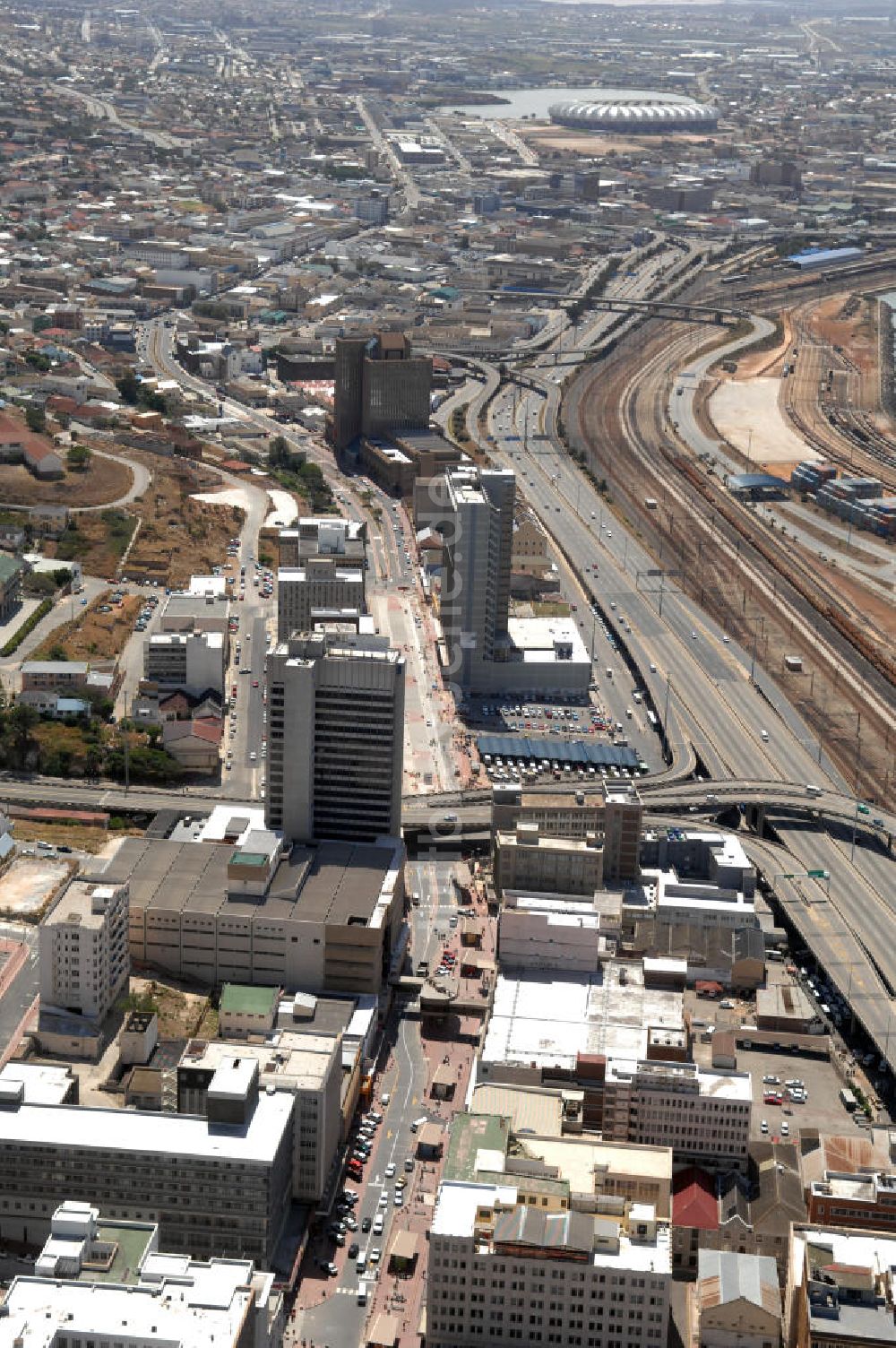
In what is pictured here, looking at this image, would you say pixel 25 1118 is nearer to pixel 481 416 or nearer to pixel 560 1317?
→ pixel 560 1317

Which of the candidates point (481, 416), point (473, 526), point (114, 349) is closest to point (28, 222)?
point (114, 349)

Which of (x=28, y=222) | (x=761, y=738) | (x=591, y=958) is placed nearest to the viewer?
(x=591, y=958)

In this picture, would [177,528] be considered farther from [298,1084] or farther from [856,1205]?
[856,1205]

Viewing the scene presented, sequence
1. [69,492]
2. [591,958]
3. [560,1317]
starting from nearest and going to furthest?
[560,1317] < [591,958] < [69,492]

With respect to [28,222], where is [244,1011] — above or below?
below

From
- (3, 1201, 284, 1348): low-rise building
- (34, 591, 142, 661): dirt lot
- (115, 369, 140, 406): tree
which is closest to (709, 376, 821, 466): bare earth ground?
(115, 369, 140, 406): tree

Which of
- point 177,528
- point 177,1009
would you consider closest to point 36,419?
point 177,528
